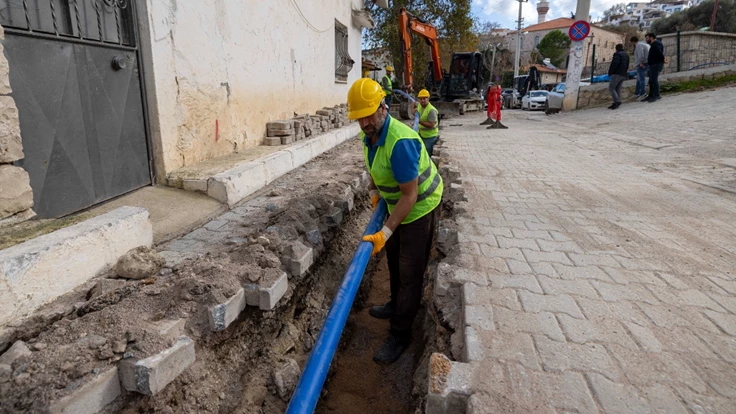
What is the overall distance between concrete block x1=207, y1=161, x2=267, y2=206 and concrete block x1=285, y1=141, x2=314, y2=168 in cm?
104

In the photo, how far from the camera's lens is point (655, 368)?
6.30 feet

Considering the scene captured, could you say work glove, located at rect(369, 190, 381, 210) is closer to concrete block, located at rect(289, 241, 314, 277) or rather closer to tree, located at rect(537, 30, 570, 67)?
concrete block, located at rect(289, 241, 314, 277)

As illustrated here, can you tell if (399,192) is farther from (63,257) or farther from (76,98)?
(76,98)

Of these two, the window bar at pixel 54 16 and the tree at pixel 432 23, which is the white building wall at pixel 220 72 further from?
the tree at pixel 432 23

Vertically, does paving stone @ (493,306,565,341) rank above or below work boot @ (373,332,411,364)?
above

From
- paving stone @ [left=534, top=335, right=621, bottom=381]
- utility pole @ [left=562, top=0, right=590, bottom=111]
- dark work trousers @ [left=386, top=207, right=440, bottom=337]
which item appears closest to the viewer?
paving stone @ [left=534, top=335, right=621, bottom=381]

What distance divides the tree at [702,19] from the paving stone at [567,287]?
40.8 meters

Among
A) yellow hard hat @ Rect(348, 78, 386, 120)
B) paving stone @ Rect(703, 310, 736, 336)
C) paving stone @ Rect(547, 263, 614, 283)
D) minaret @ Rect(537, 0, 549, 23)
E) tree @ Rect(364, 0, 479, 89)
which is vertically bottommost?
paving stone @ Rect(703, 310, 736, 336)

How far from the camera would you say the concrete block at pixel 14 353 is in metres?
1.72

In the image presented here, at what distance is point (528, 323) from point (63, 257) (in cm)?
252

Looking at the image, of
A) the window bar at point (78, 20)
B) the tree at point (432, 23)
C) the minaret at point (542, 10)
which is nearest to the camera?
the window bar at point (78, 20)

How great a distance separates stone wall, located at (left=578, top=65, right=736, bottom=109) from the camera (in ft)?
41.1

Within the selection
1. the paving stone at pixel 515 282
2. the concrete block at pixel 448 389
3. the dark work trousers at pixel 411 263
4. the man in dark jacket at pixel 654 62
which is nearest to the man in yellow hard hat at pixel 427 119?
the dark work trousers at pixel 411 263

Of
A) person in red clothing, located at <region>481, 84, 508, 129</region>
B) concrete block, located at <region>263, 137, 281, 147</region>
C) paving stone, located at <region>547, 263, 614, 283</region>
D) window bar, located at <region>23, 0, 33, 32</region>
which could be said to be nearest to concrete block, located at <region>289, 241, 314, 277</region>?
paving stone, located at <region>547, 263, 614, 283</region>
